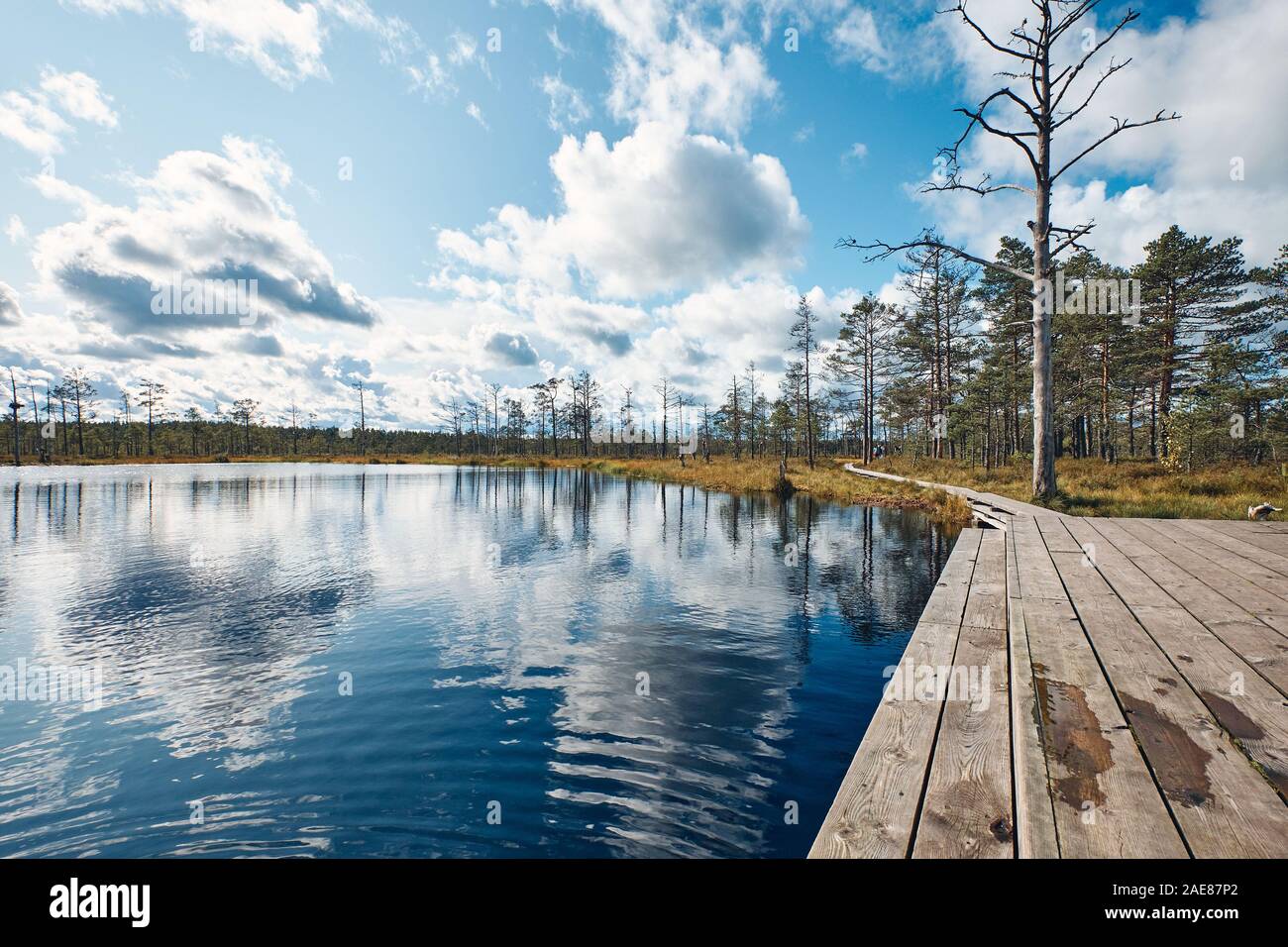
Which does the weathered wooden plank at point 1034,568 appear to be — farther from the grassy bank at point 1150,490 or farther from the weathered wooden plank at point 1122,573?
the grassy bank at point 1150,490

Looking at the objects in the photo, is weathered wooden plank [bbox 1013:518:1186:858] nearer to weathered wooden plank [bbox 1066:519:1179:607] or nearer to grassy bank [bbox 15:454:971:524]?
weathered wooden plank [bbox 1066:519:1179:607]

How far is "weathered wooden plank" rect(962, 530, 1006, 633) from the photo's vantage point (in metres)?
4.45

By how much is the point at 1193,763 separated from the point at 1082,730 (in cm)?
39

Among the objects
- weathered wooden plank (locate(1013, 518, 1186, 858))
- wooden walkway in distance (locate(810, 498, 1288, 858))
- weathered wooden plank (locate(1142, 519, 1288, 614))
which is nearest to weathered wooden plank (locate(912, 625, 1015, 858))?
wooden walkway in distance (locate(810, 498, 1288, 858))

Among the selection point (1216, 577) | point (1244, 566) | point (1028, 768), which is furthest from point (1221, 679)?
point (1244, 566)

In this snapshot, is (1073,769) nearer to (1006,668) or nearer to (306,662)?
(1006,668)

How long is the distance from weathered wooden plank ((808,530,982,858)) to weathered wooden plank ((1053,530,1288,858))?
87 centimetres

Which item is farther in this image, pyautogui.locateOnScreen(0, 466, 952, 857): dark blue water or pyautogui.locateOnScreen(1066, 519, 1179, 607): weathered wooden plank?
pyautogui.locateOnScreen(1066, 519, 1179, 607): weathered wooden plank

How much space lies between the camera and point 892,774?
7.70 feet

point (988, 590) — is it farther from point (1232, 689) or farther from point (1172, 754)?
point (1172, 754)

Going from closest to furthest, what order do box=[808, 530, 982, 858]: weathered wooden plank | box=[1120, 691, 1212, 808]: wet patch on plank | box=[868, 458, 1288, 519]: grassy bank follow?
box=[808, 530, 982, 858]: weathered wooden plank, box=[1120, 691, 1212, 808]: wet patch on plank, box=[868, 458, 1288, 519]: grassy bank

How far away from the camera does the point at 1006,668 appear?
344cm
